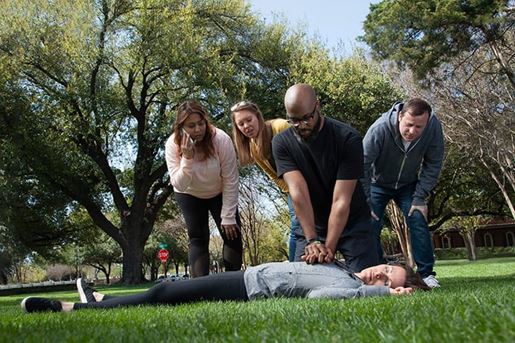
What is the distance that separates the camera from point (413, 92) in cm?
2202

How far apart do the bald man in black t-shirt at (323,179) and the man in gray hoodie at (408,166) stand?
3.21ft

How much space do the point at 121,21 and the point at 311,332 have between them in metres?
22.3

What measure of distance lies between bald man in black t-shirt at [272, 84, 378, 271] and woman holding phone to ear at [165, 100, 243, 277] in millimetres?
1022

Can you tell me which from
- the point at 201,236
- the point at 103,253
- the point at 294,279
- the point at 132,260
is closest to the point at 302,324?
the point at 294,279

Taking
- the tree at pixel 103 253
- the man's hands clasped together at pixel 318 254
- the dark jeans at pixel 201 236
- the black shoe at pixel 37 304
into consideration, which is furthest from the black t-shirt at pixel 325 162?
the tree at pixel 103 253

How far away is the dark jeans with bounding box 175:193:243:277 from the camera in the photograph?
5.69 metres

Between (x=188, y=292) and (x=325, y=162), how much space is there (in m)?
1.60

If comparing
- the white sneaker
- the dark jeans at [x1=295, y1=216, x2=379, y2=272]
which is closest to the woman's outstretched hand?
the dark jeans at [x1=295, y1=216, x2=379, y2=272]

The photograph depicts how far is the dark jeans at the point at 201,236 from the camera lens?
5691 millimetres

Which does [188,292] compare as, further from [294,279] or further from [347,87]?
[347,87]

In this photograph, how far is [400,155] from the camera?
5.89 m

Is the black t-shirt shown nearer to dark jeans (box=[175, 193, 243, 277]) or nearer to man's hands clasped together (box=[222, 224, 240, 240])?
man's hands clasped together (box=[222, 224, 240, 240])

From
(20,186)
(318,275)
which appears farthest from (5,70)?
(318,275)

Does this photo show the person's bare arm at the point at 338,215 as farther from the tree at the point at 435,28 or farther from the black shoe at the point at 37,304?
the tree at the point at 435,28
